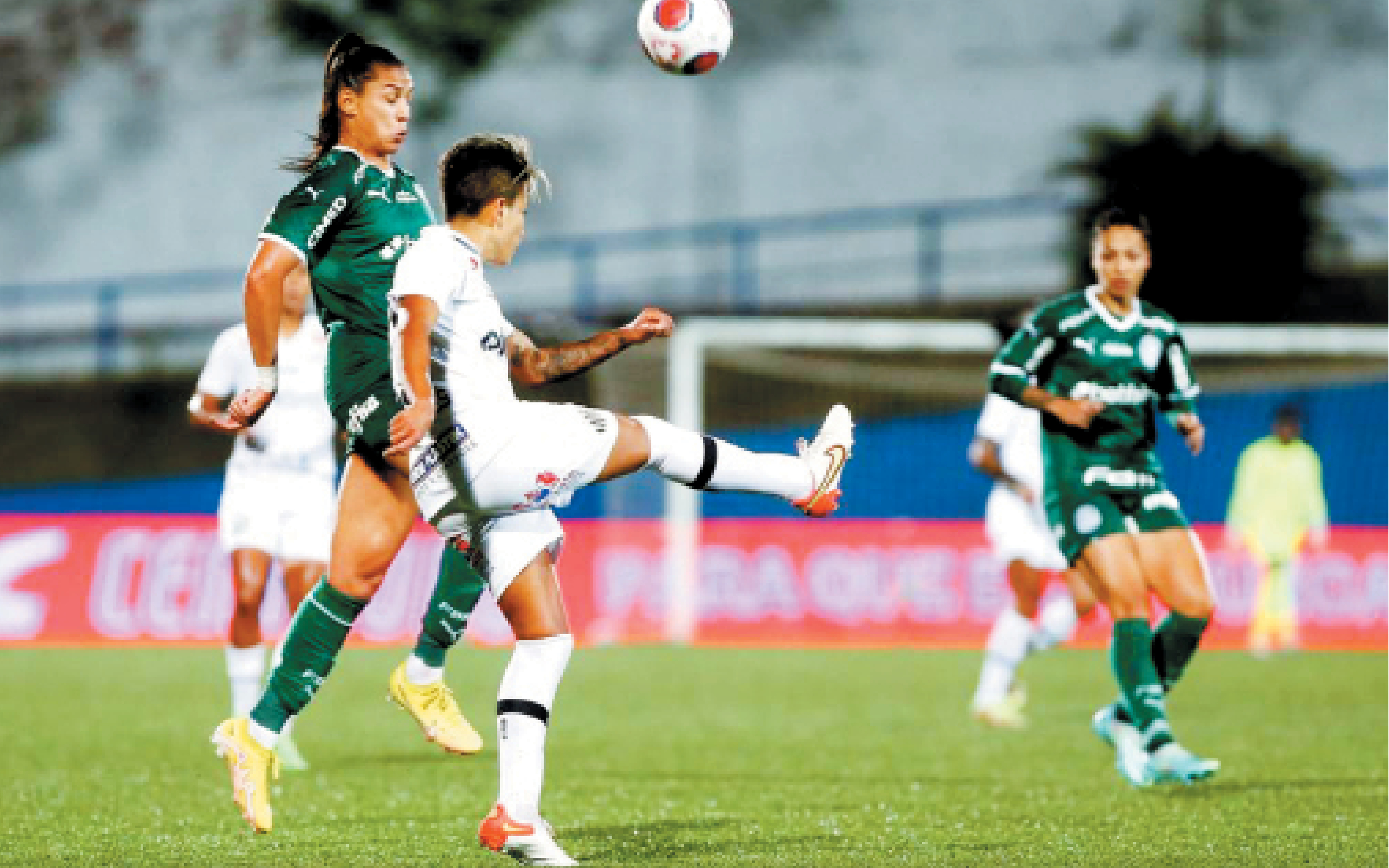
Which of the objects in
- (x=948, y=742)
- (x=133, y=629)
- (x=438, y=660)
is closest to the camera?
(x=438, y=660)

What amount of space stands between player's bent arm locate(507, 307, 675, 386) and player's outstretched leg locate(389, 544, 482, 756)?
2.52 ft

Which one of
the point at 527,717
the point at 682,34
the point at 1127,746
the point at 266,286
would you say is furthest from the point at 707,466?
the point at 1127,746

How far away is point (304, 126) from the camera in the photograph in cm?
700

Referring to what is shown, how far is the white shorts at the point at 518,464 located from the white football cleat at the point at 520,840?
83 cm

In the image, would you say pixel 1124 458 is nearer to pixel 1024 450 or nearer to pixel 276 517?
pixel 1024 450

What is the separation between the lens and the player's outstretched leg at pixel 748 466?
236 inches

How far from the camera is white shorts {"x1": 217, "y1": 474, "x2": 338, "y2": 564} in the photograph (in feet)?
29.8

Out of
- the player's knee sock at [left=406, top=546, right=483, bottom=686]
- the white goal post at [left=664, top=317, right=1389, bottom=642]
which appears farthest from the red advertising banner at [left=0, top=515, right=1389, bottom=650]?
the player's knee sock at [left=406, top=546, right=483, bottom=686]

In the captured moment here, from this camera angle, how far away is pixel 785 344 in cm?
1927

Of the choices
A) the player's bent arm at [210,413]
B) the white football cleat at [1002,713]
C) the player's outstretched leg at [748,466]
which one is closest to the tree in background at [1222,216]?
the white football cleat at [1002,713]

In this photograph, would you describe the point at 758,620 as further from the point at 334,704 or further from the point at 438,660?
the point at 438,660

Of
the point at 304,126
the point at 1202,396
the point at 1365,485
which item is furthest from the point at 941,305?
the point at 304,126

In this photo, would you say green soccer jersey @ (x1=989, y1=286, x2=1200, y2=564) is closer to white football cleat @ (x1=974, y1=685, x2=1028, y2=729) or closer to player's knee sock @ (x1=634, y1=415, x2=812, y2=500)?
player's knee sock @ (x1=634, y1=415, x2=812, y2=500)

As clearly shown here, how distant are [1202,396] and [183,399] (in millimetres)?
12947
